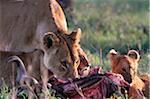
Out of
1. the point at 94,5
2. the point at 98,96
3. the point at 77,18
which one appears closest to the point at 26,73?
the point at 98,96

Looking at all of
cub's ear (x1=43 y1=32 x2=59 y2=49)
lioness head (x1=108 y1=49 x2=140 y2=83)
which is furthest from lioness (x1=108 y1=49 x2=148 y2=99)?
cub's ear (x1=43 y1=32 x2=59 y2=49)

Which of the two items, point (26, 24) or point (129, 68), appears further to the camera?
point (129, 68)

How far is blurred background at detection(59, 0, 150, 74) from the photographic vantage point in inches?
471

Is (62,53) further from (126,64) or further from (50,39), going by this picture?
(126,64)

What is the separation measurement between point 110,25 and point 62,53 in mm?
7974

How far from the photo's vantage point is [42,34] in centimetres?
749

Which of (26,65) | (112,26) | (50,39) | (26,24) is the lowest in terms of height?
(26,65)

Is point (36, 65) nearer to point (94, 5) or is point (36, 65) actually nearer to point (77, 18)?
point (77, 18)

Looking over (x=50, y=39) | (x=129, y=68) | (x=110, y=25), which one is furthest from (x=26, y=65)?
(x=110, y=25)

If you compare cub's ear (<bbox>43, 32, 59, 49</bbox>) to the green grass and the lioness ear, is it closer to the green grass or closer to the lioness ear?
the lioness ear

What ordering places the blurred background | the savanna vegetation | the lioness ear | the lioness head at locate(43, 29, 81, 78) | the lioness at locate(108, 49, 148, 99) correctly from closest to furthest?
the lioness head at locate(43, 29, 81, 78) → the lioness ear → the lioness at locate(108, 49, 148, 99) → the savanna vegetation → the blurred background

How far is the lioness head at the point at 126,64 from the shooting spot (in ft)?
27.2

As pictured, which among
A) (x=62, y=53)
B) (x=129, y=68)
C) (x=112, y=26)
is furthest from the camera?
(x=112, y=26)

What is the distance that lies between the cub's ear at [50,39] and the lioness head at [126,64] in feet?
3.99
